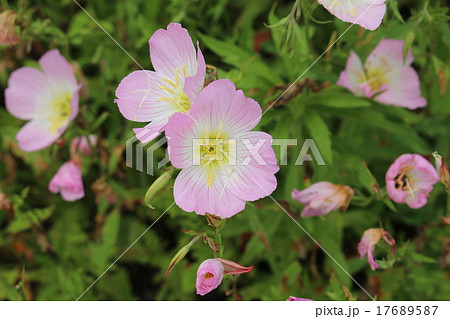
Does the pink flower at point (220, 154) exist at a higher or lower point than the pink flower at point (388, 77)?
lower

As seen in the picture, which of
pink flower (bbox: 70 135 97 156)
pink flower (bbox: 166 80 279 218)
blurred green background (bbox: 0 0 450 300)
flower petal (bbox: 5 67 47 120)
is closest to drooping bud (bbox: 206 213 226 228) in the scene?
pink flower (bbox: 166 80 279 218)

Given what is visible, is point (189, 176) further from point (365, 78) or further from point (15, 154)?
point (15, 154)

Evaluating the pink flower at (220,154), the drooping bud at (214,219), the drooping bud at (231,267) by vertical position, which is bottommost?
the drooping bud at (231,267)

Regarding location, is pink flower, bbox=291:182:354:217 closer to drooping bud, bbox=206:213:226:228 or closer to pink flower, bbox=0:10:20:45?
Result: drooping bud, bbox=206:213:226:228

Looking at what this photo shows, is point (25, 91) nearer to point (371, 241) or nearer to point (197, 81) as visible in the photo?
point (197, 81)

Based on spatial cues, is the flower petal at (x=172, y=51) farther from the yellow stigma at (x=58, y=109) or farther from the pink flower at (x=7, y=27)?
the yellow stigma at (x=58, y=109)

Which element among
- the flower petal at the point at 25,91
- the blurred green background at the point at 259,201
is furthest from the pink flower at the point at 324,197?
the flower petal at the point at 25,91
